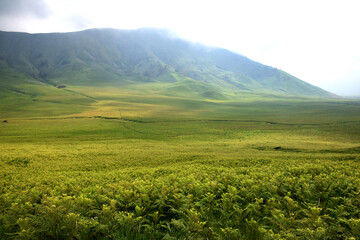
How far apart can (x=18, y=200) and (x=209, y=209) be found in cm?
1380

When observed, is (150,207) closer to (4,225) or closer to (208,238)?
(208,238)

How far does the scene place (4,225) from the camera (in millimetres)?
11141

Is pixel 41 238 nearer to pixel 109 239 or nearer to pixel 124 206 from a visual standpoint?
pixel 109 239

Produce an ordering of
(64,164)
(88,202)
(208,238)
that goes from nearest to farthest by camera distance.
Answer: (208,238)
(88,202)
(64,164)

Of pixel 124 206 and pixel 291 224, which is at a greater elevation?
pixel 291 224

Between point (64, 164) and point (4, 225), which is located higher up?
point (4, 225)

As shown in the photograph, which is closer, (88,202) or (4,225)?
(4,225)

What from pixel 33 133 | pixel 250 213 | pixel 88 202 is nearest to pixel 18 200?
pixel 88 202

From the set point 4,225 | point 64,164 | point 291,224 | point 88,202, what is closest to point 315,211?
point 291,224

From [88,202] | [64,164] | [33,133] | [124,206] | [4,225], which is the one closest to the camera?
[4,225]

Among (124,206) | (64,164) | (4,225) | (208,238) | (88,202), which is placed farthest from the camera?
(64,164)

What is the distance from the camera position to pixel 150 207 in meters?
14.0

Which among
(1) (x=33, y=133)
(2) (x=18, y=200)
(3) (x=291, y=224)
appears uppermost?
(3) (x=291, y=224)

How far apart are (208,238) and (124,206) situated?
671 centimetres
